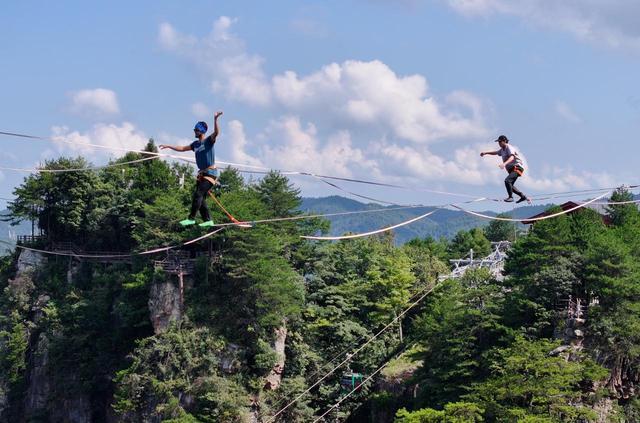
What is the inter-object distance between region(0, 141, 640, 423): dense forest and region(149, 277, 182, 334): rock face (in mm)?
102

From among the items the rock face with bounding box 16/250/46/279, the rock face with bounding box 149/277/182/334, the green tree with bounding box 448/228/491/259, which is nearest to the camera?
the rock face with bounding box 149/277/182/334

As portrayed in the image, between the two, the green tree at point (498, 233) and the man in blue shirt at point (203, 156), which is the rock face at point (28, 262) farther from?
the green tree at point (498, 233)

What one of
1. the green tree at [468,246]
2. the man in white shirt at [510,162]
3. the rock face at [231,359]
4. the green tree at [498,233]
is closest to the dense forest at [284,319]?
the rock face at [231,359]

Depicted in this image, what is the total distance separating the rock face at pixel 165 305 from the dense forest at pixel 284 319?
102 mm

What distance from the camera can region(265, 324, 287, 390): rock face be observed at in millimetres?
37375

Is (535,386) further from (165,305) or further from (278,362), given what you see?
(165,305)

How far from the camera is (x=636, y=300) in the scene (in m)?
31.0

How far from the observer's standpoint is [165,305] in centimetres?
3791

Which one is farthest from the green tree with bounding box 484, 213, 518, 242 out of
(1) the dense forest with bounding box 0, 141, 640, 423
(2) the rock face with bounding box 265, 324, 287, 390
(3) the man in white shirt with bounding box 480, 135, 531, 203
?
(3) the man in white shirt with bounding box 480, 135, 531, 203

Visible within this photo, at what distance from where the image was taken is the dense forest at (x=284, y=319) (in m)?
30.1

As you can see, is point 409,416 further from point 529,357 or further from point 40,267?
point 40,267

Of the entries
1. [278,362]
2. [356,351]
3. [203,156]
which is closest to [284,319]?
[278,362]

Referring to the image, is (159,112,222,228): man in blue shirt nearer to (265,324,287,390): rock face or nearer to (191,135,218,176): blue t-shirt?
(191,135,218,176): blue t-shirt

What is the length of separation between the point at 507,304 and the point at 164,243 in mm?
16086
